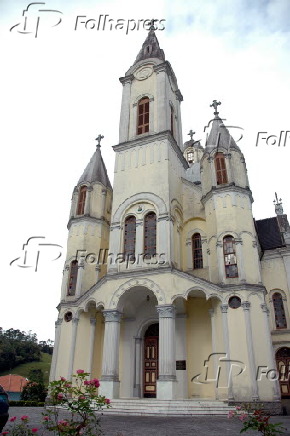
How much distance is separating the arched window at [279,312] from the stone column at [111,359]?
10.4 m

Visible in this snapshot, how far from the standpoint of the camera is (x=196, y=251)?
21.3 metres

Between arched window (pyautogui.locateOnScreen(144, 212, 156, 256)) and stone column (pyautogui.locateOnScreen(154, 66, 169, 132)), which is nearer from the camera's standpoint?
arched window (pyautogui.locateOnScreen(144, 212, 156, 256))

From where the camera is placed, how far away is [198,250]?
21203 millimetres

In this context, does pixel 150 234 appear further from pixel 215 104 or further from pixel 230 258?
pixel 215 104

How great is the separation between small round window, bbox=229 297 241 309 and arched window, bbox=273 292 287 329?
678 cm

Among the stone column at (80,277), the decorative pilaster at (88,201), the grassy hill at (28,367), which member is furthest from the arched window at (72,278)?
the grassy hill at (28,367)

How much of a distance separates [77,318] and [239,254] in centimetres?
981

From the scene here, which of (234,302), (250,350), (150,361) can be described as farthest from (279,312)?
(150,361)

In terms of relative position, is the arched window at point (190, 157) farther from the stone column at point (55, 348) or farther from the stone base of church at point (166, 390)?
the stone base of church at point (166, 390)

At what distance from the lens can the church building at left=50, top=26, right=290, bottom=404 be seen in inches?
648

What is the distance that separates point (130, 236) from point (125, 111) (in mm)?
10778

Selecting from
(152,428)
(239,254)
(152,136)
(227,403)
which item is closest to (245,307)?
(239,254)

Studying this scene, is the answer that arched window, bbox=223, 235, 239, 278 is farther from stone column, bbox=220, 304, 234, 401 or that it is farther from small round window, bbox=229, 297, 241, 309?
stone column, bbox=220, 304, 234, 401

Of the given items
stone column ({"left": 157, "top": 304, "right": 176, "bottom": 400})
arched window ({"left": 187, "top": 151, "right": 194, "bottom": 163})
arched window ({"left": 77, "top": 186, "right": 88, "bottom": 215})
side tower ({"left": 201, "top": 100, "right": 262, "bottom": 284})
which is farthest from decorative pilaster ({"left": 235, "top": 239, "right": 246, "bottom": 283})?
arched window ({"left": 187, "top": 151, "right": 194, "bottom": 163})
